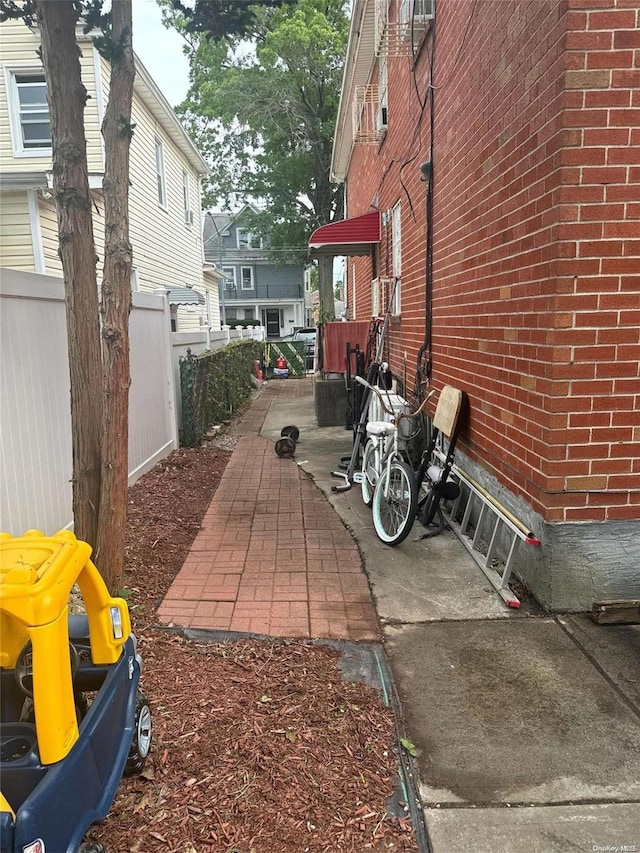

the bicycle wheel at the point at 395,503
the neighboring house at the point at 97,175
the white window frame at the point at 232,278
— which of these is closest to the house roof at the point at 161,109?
the neighboring house at the point at 97,175

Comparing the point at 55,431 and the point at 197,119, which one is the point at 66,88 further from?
the point at 197,119

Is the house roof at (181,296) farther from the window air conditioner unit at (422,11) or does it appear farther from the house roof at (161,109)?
the window air conditioner unit at (422,11)

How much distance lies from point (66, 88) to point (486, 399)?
327 centimetres

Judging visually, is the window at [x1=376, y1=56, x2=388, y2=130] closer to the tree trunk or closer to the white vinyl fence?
the tree trunk

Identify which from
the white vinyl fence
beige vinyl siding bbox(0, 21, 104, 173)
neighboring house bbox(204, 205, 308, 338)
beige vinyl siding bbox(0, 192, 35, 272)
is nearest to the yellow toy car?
the white vinyl fence

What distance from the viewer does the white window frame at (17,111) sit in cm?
1121

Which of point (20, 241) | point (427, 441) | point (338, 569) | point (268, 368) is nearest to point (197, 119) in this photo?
point (268, 368)

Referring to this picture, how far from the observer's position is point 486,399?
4.45 m

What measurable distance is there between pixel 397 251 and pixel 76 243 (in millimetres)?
5944

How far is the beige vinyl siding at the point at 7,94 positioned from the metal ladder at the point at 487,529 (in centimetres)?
968

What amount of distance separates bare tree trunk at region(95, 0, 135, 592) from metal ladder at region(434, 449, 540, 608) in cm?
236

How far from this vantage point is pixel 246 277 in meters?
42.9

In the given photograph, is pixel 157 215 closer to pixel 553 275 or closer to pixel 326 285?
pixel 326 285

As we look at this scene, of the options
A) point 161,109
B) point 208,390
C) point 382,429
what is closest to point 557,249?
point 382,429
